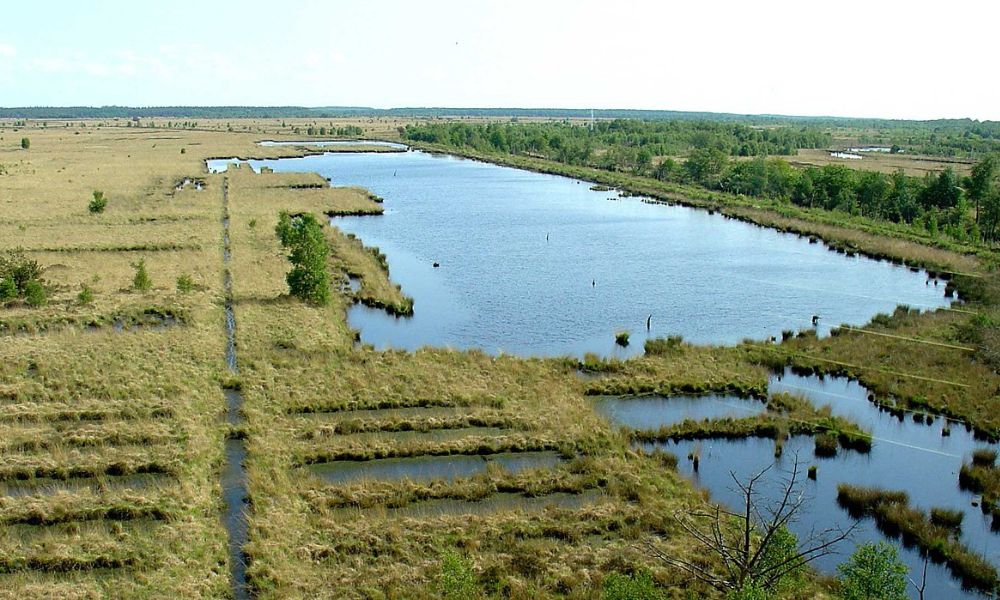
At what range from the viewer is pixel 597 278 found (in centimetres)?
4434

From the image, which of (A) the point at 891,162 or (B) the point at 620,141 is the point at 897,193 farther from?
(B) the point at 620,141

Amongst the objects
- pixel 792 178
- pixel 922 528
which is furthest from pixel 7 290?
pixel 792 178

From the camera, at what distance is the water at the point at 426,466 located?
20.1 meters

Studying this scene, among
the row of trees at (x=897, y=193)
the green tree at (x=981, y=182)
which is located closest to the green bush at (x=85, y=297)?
the row of trees at (x=897, y=193)

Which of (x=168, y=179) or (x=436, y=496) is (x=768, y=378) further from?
(x=168, y=179)

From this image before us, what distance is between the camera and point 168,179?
8212 centimetres

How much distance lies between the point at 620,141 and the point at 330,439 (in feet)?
418

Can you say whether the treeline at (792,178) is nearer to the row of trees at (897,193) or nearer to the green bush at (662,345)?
the row of trees at (897,193)

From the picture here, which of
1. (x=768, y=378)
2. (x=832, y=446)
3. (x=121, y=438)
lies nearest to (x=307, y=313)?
(x=121, y=438)

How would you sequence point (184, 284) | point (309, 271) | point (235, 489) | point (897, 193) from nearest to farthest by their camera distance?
point (235, 489) < point (309, 271) < point (184, 284) < point (897, 193)

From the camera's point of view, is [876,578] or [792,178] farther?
[792,178]

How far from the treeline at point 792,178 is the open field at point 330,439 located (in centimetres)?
2356

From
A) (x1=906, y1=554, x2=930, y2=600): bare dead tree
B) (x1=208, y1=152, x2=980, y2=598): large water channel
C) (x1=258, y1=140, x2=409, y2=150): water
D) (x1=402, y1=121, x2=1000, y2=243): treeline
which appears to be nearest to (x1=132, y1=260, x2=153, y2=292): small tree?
(x1=208, y1=152, x2=980, y2=598): large water channel

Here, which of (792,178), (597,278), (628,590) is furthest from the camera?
(792,178)
